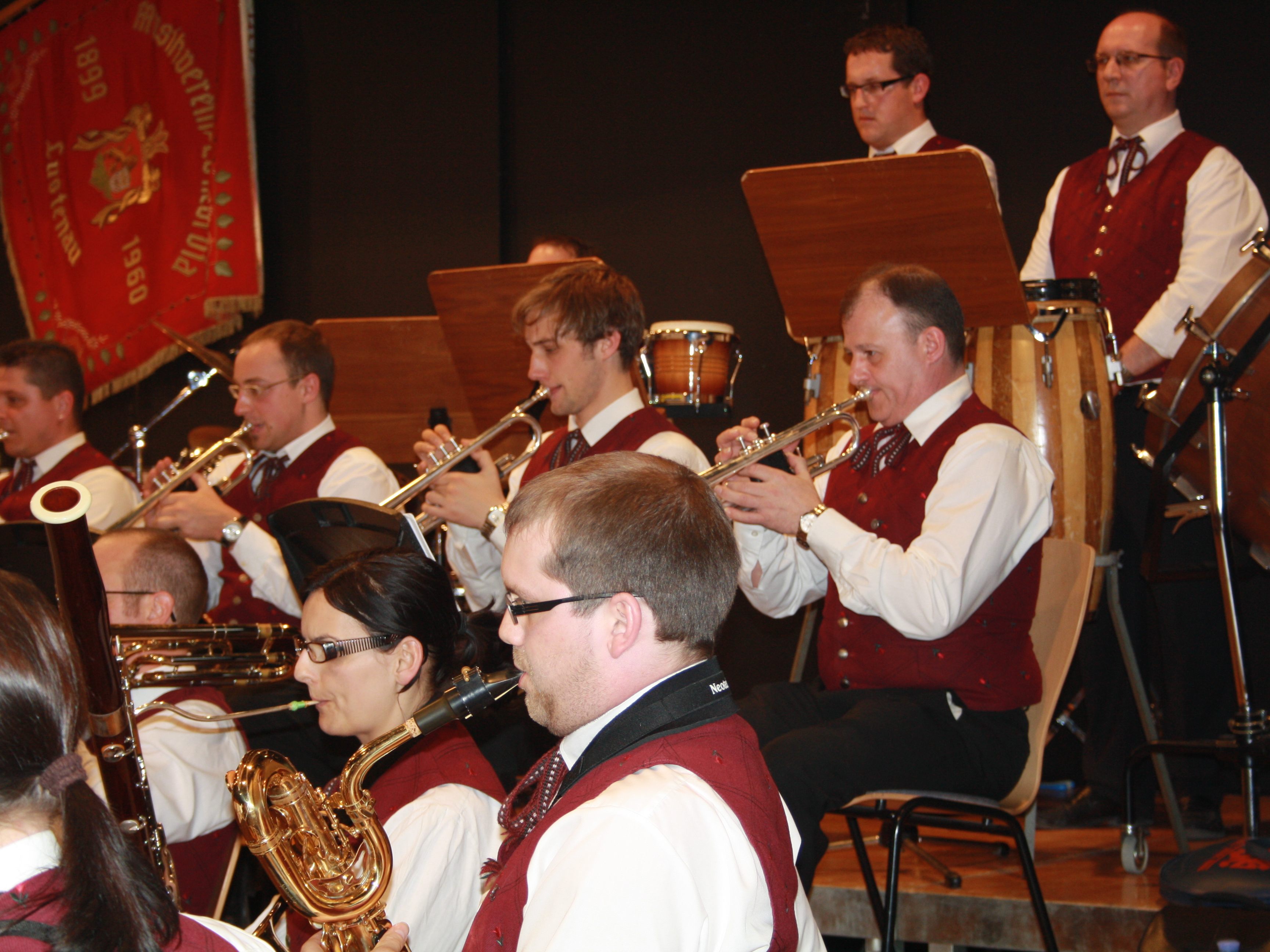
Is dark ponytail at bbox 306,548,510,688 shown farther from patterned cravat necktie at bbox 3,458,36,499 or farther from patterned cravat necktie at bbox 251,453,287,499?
patterned cravat necktie at bbox 3,458,36,499

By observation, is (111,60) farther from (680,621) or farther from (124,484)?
(680,621)

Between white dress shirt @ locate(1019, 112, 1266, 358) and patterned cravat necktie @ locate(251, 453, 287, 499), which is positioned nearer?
white dress shirt @ locate(1019, 112, 1266, 358)

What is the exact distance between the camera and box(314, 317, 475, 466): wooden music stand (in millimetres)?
4113

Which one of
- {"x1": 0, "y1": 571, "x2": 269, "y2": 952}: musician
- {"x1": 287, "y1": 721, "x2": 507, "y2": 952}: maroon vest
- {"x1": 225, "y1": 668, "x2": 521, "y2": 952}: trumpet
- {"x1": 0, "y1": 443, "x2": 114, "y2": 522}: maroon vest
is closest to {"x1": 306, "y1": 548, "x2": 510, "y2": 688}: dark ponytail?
{"x1": 287, "y1": 721, "x2": 507, "y2": 952}: maroon vest

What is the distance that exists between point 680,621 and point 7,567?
2.09m

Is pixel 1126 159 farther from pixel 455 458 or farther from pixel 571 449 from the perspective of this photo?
pixel 455 458

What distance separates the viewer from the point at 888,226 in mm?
3121

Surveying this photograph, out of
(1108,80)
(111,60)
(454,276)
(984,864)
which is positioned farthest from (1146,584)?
(111,60)

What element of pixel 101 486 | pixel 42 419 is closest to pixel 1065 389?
pixel 101 486

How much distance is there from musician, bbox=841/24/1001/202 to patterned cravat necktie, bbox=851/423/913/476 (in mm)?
1442

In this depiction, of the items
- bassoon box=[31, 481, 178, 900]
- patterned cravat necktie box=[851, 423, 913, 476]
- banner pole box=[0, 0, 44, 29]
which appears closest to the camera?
bassoon box=[31, 481, 178, 900]

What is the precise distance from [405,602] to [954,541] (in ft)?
3.48

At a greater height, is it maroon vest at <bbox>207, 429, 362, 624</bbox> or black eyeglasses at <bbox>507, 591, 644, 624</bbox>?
black eyeglasses at <bbox>507, 591, 644, 624</bbox>

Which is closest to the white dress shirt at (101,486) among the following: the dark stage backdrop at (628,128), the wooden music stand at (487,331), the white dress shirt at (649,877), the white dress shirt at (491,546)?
the wooden music stand at (487,331)
